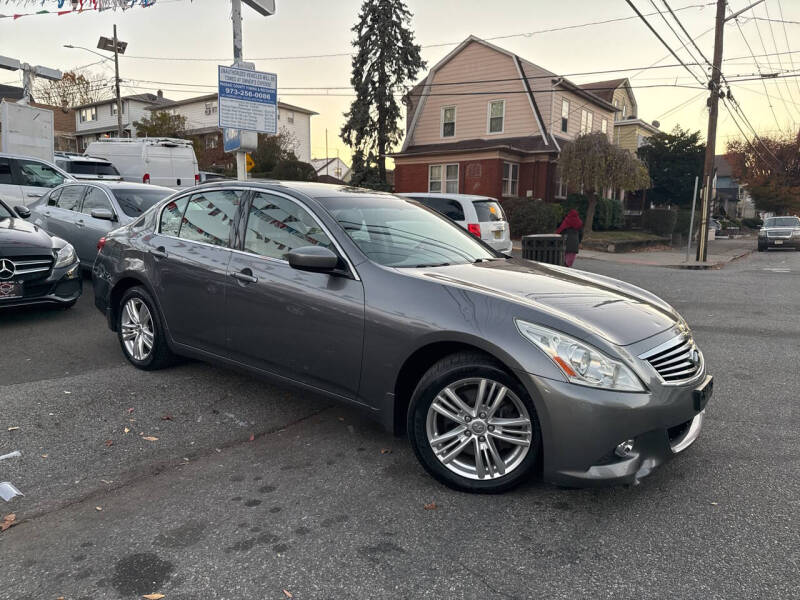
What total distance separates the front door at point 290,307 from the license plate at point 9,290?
3456 mm

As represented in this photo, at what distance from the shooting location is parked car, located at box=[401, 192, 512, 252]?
40.2 ft

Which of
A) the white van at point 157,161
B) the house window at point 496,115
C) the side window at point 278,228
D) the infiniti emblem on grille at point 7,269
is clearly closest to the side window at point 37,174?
the infiniti emblem on grille at point 7,269

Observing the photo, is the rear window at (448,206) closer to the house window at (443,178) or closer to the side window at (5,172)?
the side window at (5,172)

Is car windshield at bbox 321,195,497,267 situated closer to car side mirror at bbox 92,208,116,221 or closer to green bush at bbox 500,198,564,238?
car side mirror at bbox 92,208,116,221

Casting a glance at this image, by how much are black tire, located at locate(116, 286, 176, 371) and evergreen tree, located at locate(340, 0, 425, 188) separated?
2497 centimetres

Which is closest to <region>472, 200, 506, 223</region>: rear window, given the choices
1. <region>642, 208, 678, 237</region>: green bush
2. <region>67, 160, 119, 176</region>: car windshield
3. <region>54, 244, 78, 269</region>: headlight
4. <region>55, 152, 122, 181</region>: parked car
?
<region>54, 244, 78, 269</region>: headlight

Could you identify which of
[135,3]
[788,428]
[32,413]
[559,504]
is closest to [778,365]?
[788,428]

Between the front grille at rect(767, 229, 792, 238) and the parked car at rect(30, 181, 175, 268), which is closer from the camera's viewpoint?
the parked car at rect(30, 181, 175, 268)

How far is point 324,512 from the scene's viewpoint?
3.01 m

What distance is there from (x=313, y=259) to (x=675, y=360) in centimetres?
205

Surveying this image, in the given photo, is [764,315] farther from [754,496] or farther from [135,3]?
[135,3]

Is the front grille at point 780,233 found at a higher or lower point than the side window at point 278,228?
lower

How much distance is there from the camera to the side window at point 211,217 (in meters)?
4.43

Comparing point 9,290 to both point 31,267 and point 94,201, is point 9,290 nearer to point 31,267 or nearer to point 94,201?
point 31,267
